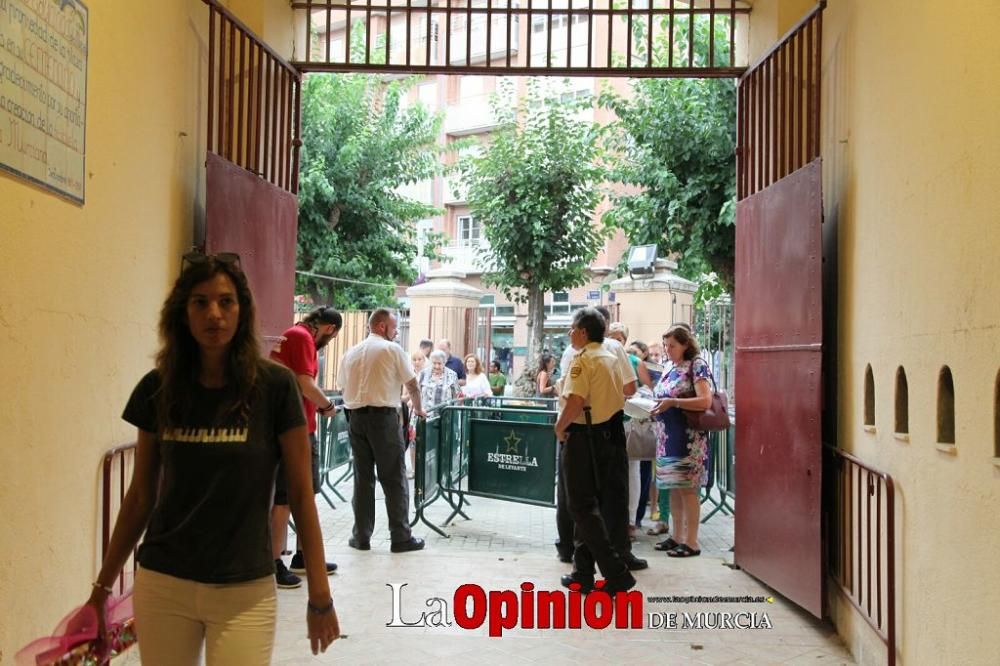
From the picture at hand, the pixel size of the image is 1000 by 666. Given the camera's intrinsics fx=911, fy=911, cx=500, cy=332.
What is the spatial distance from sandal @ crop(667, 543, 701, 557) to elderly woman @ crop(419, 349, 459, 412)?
4.19 m

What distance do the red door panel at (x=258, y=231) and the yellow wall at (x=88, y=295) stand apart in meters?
0.20

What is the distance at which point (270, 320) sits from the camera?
650 cm

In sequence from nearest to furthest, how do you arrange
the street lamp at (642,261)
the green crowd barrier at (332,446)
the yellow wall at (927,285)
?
the yellow wall at (927,285) → the green crowd barrier at (332,446) → the street lamp at (642,261)

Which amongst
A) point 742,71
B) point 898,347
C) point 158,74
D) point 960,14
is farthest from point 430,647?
point 742,71

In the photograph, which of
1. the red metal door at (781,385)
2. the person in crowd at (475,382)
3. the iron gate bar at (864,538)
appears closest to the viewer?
the iron gate bar at (864,538)

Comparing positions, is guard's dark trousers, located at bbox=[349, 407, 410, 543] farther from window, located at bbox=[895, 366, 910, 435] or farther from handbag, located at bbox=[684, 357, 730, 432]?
window, located at bbox=[895, 366, 910, 435]

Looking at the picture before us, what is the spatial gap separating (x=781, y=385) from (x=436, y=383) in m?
5.67

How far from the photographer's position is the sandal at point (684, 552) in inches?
281

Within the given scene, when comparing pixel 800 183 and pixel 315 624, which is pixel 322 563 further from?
pixel 800 183

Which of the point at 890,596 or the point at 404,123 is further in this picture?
the point at 404,123

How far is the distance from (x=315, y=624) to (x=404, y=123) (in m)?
15.5

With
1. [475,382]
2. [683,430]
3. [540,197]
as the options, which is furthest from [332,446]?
[540,197]

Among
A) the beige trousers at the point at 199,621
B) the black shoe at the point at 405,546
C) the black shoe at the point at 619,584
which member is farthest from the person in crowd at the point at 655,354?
the beige trousers at the point at 199,621

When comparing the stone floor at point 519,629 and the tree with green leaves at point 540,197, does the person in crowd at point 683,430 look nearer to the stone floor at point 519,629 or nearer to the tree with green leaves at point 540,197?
the stone floor at point 519,629
